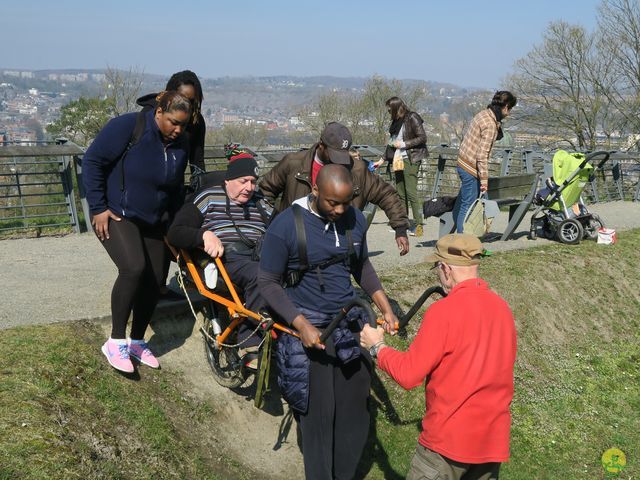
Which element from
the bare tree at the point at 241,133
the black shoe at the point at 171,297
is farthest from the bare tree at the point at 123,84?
the black shoe at the point at 171,297

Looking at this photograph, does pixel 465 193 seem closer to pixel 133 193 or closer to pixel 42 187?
pixel 133 193

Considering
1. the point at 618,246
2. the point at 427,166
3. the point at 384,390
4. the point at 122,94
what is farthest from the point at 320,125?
the point at 384,390

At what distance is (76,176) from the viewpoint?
10.6 meters

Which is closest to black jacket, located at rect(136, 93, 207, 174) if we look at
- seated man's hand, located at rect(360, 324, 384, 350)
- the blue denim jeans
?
seated man's hand, located at rect(360, 324, 384, 350)

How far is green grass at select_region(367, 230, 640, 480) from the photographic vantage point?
22.1 feet

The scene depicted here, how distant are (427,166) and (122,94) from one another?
28.5m

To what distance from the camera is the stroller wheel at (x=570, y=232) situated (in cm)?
1143

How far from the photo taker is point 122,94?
4050 cm

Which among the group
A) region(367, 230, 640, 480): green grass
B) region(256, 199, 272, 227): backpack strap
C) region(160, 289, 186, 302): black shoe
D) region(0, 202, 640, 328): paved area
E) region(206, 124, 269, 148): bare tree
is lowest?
region(206, 124, 269, 148): bare tree

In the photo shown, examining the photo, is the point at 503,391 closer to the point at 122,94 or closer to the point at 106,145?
the point at 106,145

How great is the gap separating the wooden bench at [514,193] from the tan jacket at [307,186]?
4.74m

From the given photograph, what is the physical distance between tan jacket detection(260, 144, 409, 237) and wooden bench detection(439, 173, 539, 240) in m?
4.74

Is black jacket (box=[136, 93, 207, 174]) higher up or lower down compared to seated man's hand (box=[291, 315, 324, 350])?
higher up

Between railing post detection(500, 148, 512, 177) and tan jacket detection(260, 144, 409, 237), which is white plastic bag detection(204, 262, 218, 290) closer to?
tan jacket detection(260, 144, 409, 237)
